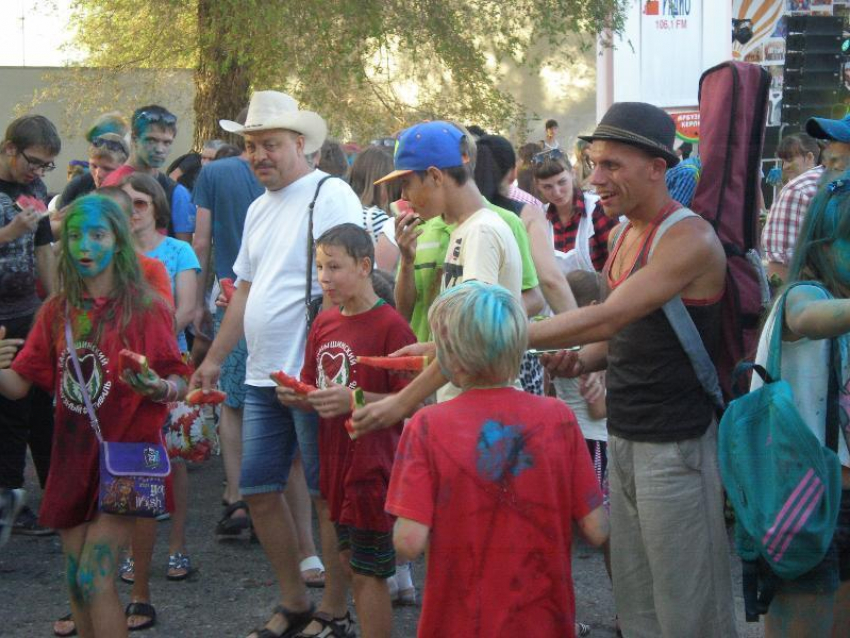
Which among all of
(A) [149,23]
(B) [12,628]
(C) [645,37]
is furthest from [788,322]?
(C) [645,37]

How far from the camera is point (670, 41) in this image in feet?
52.5

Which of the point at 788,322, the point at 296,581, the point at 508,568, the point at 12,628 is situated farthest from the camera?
the point at 12,628

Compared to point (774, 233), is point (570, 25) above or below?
above

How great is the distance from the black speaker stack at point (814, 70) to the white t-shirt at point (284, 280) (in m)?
11.3

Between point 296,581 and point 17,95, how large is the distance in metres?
19.6

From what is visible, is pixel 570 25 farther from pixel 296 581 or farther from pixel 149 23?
pixel 296 581

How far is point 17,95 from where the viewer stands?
22469mm

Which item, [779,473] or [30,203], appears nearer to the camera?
[779,473]

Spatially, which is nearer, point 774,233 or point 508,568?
point 508,568

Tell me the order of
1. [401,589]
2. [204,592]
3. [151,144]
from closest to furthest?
1. [401,589]
2. [204,592]
3. [151,144]

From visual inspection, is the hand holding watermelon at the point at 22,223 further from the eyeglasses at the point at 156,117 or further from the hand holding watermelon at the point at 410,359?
the hand holding watermelon at the point at 410,359

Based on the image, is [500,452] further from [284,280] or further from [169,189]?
[169,189]

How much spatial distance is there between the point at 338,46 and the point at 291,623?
8796mm

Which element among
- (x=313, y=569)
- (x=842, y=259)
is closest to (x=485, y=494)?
(x=842, y=259)
